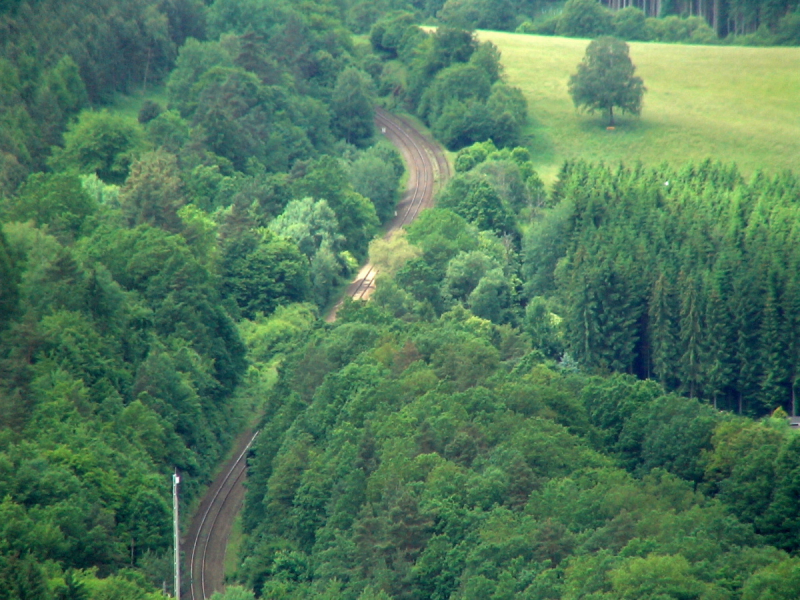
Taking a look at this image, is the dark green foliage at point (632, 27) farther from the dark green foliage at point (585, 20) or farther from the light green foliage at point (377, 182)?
the light green foliage at point (377, 182)

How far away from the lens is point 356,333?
91188 mm

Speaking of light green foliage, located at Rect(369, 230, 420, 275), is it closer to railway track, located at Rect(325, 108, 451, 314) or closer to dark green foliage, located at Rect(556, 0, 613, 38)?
railway track, located at Rect(325, 108, 451, 314)

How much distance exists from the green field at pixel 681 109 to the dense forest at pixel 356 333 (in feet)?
23.6

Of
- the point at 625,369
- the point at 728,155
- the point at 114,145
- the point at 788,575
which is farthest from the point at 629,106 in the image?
the point at 788,575

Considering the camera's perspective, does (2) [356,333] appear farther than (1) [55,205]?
No

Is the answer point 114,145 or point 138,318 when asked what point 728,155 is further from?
point 138,318

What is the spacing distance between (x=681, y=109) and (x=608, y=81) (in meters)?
10.3

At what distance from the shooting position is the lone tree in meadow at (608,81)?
14525cm

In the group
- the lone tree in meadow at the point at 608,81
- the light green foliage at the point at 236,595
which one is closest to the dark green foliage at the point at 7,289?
the light green foliage at the point at 236,595

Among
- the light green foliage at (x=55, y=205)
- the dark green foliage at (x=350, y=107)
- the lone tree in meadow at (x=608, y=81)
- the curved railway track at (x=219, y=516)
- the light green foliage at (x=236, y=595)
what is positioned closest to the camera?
the light green foliage at (x=236, y=595)

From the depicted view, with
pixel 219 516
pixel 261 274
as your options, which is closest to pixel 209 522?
pixel 219 516

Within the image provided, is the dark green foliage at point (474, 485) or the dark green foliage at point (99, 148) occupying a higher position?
the dark green foliage at point (99, 148)

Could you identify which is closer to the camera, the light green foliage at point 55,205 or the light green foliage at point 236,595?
the light green foliage at point 236,595

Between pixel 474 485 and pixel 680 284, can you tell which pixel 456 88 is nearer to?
pixel 680 284
